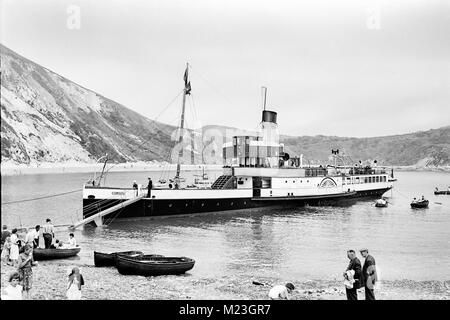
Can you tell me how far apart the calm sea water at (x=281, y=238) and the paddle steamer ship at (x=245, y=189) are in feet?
3.45

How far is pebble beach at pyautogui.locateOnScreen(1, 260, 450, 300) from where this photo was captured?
603 inches

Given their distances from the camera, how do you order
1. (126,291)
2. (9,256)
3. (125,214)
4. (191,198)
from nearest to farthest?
(126,291)
(9,256)
(125,214)
(191,198)

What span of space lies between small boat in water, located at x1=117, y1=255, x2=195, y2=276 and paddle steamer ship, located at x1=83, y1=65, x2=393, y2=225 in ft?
49.4

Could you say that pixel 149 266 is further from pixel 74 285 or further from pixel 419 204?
pixel 419 204

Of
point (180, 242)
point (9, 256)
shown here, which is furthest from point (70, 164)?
point (9, 256)

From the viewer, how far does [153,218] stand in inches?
1499

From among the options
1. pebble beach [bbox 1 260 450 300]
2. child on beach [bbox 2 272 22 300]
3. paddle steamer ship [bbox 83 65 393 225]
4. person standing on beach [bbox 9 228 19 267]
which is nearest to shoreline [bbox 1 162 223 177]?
paddle steamer ship [bbox 83 65 393 225]

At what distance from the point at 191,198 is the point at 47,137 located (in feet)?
388

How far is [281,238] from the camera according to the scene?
3175 centimetres

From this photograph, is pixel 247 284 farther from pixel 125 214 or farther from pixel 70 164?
pixel 70 164

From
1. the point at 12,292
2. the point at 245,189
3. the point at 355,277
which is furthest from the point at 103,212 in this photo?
the point at 355,277

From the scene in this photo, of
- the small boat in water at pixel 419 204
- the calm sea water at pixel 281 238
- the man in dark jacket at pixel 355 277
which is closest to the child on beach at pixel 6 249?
the calm sea water at pixel 281 238

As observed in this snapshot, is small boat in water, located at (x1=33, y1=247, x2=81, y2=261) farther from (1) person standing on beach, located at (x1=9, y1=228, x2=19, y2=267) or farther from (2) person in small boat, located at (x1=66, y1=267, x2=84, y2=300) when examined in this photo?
(2) person in small boat, located at (x1=66, y1=267, x2=84, y2=300)

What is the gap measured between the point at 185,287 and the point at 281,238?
619 inches
